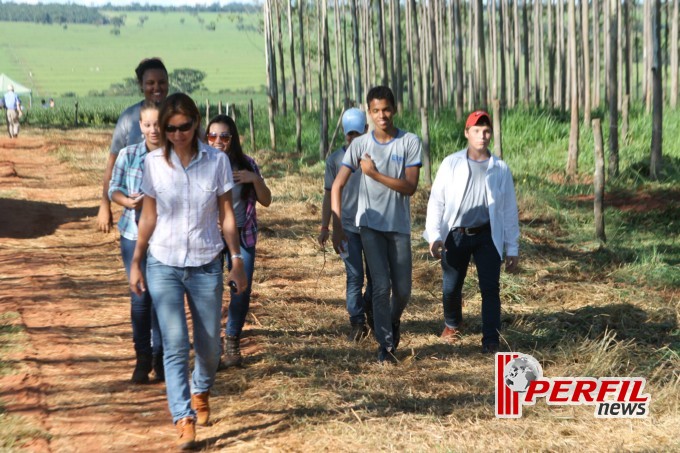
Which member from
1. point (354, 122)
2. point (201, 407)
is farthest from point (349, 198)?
point (201, 407)

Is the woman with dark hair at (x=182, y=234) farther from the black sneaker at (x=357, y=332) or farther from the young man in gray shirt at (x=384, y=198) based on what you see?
the black sneaker at (x=357, y=332)

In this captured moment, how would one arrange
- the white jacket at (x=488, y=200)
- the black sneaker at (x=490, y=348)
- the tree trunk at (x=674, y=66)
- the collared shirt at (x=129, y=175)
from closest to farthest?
the collared shirt at (x=129, y=175) < the white jacket at (x=488, y=200) < the black sneaker at (x=490, y=348) < the tree trunk at (x=674, y=66)

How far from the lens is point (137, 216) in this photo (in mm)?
5633

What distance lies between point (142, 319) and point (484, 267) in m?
2.19

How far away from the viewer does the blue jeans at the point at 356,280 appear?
6.93 metres

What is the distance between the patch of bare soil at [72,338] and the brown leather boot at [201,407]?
173mm

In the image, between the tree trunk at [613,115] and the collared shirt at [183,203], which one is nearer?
the collared shirt at [183,203]

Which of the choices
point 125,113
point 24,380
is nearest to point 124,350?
point 24,380

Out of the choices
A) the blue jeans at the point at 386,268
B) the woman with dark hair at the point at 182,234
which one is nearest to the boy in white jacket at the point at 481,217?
the blue jeans at the point at 386,268

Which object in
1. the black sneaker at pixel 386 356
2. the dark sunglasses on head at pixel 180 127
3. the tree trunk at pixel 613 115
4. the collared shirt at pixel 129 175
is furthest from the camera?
the tree trunk at pixel 613 115

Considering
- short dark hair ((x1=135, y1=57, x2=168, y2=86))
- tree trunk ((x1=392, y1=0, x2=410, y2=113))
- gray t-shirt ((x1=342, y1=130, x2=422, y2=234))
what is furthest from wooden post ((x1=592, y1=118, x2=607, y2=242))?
tree trunk ((x1=392, y1=0, x2=410, y2=113))

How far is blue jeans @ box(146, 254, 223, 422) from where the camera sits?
4852 mm

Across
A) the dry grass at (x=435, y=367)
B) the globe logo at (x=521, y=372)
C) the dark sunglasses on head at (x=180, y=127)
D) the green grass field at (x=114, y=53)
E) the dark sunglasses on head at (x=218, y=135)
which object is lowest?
the dry grass at (x=435, y=367)

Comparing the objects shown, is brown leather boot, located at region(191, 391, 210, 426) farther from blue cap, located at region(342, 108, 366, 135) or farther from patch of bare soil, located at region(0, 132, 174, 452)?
blue cap, located at region(342, 108, 366, 135)
